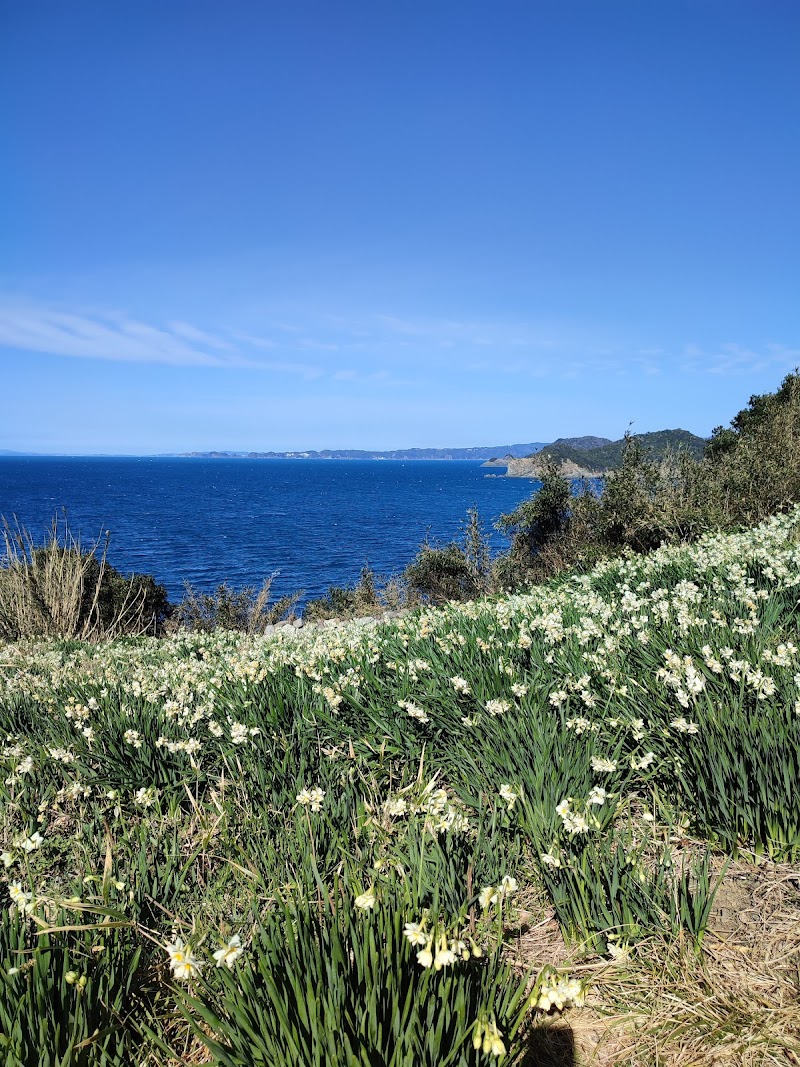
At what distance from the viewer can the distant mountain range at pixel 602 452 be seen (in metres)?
23.7

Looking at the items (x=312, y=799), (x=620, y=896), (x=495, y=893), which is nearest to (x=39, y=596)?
(x=312, y=799)

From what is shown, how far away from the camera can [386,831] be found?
288 cm

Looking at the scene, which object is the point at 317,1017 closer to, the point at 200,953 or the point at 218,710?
the point at 200,953

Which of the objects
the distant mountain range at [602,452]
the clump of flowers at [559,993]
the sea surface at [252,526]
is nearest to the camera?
the clump of flowers at [559,993]

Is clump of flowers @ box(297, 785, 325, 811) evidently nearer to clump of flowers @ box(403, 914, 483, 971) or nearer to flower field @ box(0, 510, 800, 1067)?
flower field @ box(0, 510, 800, 1067)

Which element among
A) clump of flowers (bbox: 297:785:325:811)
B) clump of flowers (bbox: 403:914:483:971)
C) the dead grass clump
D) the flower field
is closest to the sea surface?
the flower field

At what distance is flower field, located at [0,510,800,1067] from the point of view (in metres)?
1.77

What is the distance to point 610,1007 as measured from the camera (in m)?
2.10

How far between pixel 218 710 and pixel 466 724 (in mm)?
1724

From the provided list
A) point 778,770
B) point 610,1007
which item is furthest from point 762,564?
point 610,1007

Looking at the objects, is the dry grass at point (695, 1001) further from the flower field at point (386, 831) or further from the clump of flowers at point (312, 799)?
the clump of flowers at point (312, 799)

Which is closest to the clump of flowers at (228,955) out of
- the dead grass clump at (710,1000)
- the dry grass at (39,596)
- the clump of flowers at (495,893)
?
the clump of flowers at (495,893)

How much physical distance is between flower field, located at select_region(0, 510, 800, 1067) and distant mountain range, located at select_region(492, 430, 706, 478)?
65.8 ft

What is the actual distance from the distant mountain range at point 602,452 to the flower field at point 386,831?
789 inches
